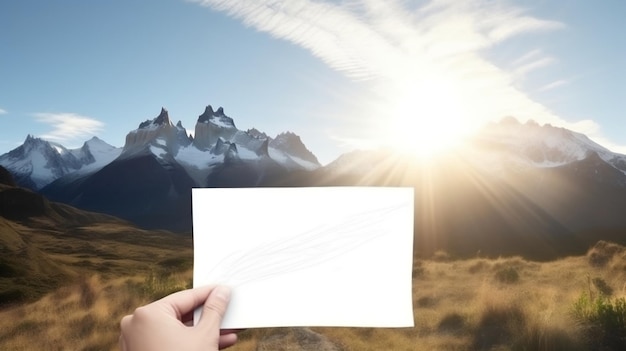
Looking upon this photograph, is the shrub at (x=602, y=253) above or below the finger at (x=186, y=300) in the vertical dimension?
below

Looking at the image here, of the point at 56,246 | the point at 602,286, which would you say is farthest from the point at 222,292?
the point at 56,246

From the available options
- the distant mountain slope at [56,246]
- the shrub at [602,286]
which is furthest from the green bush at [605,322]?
the distant mountain slope at [56,246]

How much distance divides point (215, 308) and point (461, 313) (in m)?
12.1

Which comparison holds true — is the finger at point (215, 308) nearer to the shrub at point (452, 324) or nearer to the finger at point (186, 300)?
the finger at point (186, 300)

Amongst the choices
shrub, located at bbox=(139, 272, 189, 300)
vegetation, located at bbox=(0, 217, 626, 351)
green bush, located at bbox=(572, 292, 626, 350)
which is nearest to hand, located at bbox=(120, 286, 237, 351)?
vegetation, located at bbox=(0, 217, 626, 351)

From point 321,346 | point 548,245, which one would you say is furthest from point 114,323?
point 548,245

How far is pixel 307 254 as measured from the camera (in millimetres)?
2164

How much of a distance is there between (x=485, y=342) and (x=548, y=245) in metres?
127

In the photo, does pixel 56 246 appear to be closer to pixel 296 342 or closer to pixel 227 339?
pixel 296 342

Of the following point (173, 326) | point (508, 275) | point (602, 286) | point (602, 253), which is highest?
point (173, 326)

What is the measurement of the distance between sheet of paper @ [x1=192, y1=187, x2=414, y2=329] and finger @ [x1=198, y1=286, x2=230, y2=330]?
9cm

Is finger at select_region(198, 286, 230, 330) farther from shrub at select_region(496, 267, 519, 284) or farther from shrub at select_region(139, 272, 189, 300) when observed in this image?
shrub at select_region(496, 267, 519, 284)

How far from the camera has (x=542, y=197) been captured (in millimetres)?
176625

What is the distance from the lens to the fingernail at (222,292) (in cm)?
210
